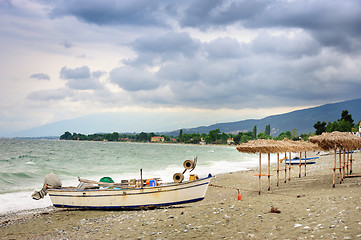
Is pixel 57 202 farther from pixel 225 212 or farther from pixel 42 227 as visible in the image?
pixel 225 212

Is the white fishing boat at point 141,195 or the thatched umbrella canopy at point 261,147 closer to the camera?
the white fishing boat at point 141,195

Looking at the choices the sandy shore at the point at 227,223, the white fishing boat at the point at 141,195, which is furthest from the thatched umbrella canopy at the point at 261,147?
the sandy shore at the point at 227,223

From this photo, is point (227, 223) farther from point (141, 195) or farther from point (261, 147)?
point (261, 147)

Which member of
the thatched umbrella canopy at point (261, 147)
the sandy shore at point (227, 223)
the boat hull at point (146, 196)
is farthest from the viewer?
the thatched umbrella canopy at point (261, 147)

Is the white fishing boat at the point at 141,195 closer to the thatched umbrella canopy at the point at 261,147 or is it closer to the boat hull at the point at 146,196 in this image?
the boat hull at the point at 146,196

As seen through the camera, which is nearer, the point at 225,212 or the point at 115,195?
the point at 225,212

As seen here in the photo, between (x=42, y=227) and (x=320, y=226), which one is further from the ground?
(x=320, y=226)

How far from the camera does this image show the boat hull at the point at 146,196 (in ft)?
51.0

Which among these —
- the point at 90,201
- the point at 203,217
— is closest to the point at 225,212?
the point at 203,217

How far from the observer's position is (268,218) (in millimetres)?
10523

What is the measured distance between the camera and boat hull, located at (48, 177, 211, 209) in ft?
51.0

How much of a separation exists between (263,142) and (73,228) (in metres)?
10.0

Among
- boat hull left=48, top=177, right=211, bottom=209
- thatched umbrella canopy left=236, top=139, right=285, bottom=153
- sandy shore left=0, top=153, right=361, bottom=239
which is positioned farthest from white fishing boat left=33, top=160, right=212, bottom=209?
thatched umbrella canopy left=236, top=139, right=285, bottom=153

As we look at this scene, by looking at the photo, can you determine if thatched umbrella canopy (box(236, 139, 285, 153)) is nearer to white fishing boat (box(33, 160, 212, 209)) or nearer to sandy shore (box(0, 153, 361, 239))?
white fishing boat (box(33, 160, 212, 209))
